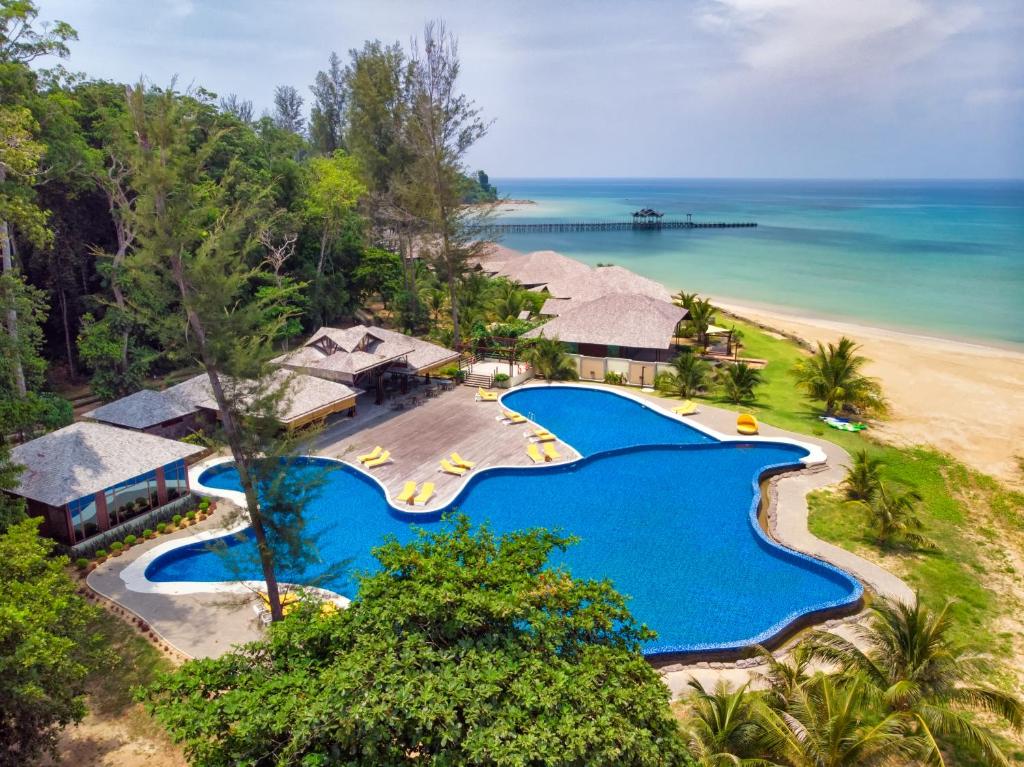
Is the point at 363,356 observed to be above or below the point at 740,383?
above

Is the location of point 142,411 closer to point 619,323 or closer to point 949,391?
point 619,323

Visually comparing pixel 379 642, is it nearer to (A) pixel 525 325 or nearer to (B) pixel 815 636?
(B) pixel 815 636

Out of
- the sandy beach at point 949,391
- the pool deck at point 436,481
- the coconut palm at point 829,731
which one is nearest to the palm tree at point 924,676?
the coconut palm at point 829,731

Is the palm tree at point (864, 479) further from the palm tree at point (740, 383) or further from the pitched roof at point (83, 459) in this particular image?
the pitched roof at point (83, 459)

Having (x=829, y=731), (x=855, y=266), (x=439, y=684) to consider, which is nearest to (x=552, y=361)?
(x=829, y=731)

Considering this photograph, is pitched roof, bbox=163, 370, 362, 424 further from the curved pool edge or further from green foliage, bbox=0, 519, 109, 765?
green foliage, bbox=0, 519, 109, 765

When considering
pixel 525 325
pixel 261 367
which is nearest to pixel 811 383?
pixel 525 325
